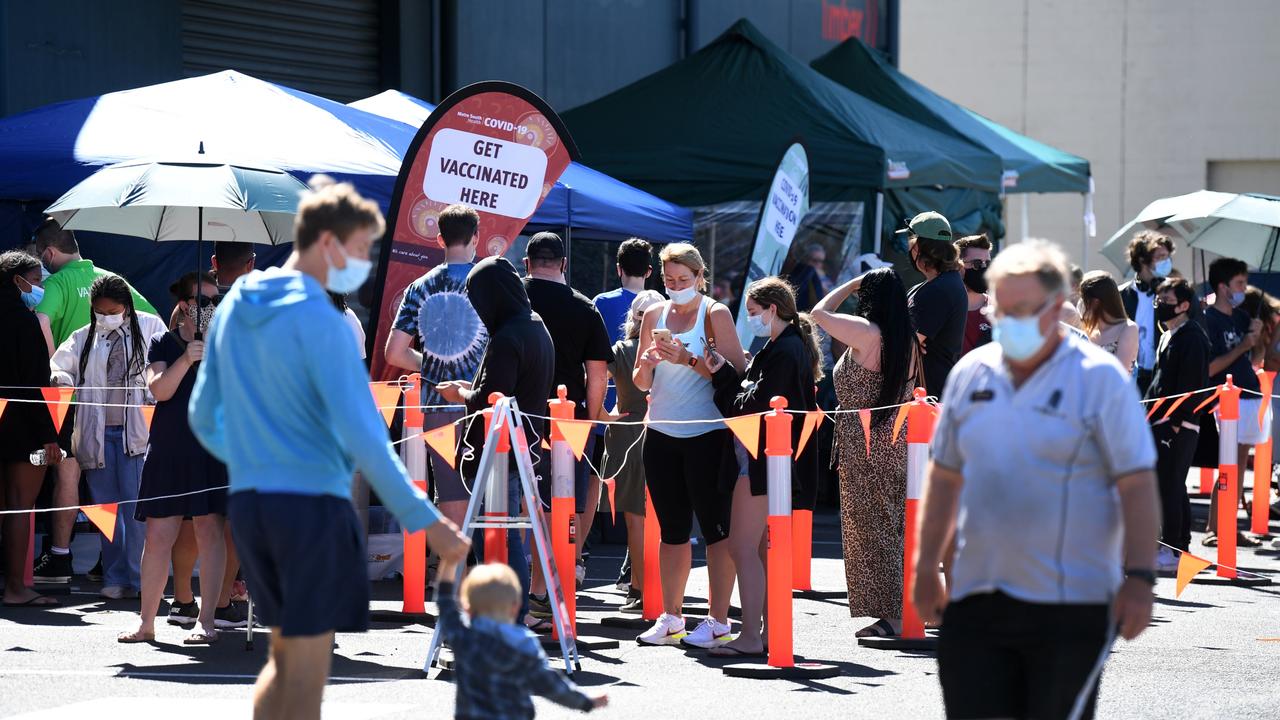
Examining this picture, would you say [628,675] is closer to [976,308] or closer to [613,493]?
[613,493]

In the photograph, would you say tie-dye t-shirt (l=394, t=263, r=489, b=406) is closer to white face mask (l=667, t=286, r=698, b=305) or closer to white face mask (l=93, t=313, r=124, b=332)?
white face mask (l=667, t=286, r=698, b=305)

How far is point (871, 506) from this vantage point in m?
8.74

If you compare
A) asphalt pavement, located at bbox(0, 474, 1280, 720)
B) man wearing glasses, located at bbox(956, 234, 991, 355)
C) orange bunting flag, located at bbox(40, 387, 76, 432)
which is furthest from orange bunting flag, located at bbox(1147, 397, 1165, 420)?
orange bunting flag, located at bbox(40, 387, 76, 432)

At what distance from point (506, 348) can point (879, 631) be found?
2520 mm

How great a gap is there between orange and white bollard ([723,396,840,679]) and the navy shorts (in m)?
3.17

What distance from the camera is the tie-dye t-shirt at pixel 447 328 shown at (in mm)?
8672

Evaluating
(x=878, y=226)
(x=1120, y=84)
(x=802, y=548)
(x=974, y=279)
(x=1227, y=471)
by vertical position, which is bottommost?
(x=802, y=548)

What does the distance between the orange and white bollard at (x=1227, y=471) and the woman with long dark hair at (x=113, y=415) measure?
22.8 feet

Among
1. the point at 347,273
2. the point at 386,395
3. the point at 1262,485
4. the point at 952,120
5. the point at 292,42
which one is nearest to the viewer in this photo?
the point at 347,273

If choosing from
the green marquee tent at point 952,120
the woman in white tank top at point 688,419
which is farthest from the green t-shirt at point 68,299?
the green marquee tent at point 952,120

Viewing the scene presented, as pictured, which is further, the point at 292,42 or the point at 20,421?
the point at 292,42

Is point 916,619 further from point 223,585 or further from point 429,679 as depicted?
point 223,585

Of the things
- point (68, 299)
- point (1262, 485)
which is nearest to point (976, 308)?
point (1262, 485)

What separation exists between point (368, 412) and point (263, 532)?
0.46 metres
